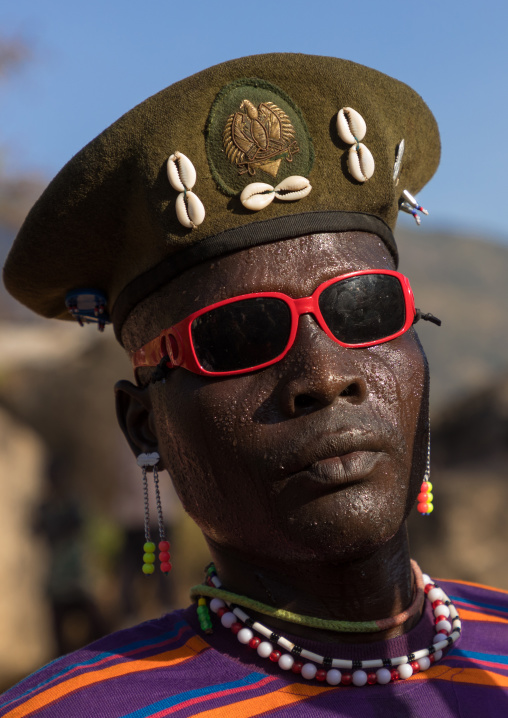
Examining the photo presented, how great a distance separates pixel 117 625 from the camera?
980 centimetres

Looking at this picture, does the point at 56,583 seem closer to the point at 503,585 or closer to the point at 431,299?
the point at 503,585

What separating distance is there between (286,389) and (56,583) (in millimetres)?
8203

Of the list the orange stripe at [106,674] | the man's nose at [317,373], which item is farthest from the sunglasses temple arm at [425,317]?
the orange stripe at [106,674]

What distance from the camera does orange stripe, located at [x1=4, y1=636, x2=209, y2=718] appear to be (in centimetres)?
208

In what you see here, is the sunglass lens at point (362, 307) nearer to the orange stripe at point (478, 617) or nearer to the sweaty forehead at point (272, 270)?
the sweaty forehead at point (272, 270)

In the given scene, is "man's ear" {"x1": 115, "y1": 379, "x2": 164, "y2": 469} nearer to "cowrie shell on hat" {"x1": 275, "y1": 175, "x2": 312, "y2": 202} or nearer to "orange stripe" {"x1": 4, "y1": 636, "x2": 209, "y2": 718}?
"orange stripe" {"x1": 4, "y1": 636, "x2": 209, "y2": 718}

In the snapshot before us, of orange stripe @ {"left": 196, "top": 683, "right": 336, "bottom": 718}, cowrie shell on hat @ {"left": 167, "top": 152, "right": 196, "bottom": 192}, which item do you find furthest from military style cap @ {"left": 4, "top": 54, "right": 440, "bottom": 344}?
orange stripe @ {"left": 196, "top": 683, "right": 336, "bottom": 718}

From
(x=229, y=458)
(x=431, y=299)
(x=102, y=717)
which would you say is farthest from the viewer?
(x=431, y=299)

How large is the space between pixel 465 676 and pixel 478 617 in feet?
1.17

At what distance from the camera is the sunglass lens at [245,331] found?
2102 millimetres

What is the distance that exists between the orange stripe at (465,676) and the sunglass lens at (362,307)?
915mm

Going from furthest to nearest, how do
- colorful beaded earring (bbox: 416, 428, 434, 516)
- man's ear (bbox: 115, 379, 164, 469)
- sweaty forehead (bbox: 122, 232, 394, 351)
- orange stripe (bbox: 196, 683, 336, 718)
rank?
man's ear (bbox: 115, 379, 164, 469) → colorful beaded earring (bbox: 416, 428, 434, 516) → sweaty forehead (bbox: 122, 232, 394, 351) → orange stripe (bbox: 196, 683, 336, 718)

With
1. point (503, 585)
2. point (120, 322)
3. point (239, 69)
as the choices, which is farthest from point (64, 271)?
point (503, 585)

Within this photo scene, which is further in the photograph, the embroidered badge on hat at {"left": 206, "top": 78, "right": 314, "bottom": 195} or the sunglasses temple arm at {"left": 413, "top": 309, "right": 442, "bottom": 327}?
the sunglasses temple arm at {"left": 413, "top": 309, "right": 442, "bottom": 327}
